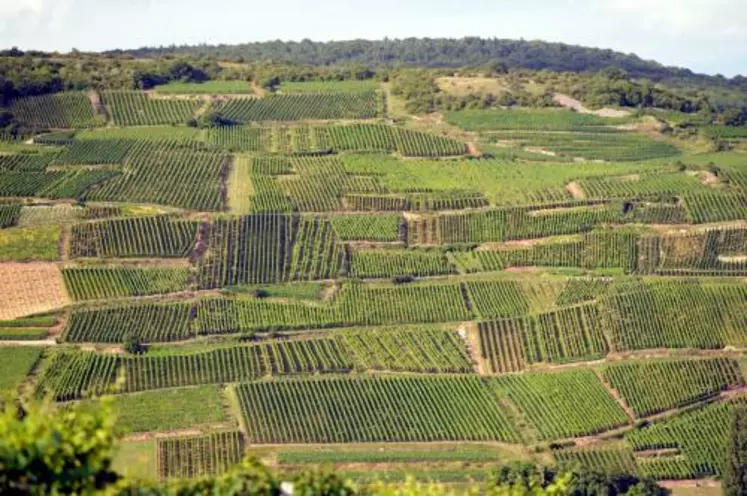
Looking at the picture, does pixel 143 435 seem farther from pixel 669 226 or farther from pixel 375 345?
pixel 669 226

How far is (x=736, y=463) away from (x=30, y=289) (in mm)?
43579

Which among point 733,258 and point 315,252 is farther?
point 733,258

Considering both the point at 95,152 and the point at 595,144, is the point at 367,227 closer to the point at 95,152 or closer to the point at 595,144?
the point at 95,152

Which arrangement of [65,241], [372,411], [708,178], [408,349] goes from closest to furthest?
[372,411]
[408,349]
[65,241]
[708,178]

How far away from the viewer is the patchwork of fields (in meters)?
65.1

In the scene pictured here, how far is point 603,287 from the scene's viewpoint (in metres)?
78.6

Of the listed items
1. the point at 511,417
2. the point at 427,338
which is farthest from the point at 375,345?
the point at 511,417

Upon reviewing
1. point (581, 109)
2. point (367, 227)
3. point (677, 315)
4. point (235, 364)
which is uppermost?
point (581, 109)

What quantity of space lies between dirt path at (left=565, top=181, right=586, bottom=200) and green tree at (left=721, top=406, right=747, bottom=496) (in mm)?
28501

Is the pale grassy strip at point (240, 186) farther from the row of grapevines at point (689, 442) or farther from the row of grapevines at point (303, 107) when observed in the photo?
the row of grapevines at point (689, 442)

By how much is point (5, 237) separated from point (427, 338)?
95.9 ft

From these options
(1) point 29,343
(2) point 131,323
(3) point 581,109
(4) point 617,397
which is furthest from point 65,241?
(3) point 581,109

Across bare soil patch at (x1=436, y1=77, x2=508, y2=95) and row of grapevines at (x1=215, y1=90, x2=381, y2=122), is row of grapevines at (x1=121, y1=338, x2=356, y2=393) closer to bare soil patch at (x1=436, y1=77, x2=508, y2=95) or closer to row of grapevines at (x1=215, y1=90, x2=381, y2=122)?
row of grapevines at (x1=215, y1=90, x2=381, y2=122)

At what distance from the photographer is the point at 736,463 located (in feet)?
199
